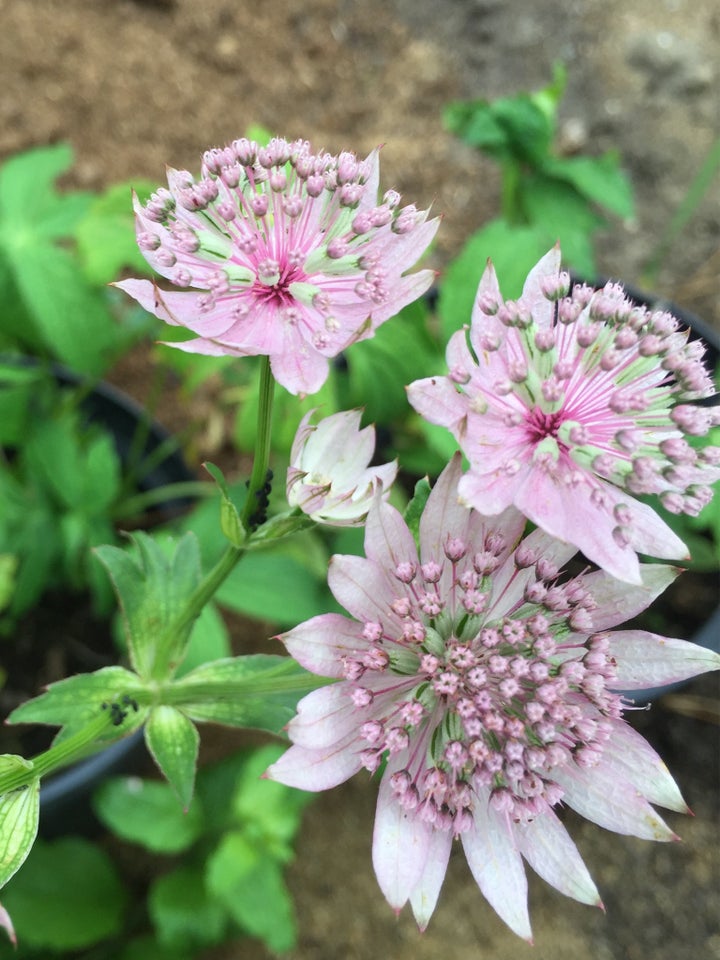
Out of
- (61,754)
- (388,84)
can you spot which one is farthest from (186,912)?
(388,84)

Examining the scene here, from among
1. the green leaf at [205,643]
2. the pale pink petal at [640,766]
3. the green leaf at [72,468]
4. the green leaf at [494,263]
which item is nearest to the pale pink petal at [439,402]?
the pale pink petal at [640,766]

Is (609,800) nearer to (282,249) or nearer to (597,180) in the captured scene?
(282,249)

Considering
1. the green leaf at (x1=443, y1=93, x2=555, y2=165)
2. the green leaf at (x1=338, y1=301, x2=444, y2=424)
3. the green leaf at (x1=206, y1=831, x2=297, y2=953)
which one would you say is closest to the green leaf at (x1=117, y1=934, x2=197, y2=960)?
the green leaf at (x1=206, y1=831, x2=297, y2=953)

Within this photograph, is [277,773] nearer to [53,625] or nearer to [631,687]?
[631,687]

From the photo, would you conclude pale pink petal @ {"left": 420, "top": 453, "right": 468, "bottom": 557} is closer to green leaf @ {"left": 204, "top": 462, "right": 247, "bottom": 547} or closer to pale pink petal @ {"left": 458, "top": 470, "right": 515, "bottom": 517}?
pale pink petal @ {"left": 458, "top": 470, "right": 515, "bottom": 517}

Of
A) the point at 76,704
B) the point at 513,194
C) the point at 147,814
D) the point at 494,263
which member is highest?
the point at 513,194

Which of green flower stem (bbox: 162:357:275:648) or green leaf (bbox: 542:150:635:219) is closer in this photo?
green flower stem (bbox: 162:357:275:648)
